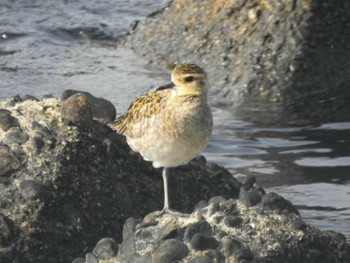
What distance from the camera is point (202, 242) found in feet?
21.5

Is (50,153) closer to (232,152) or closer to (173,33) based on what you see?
(232,152)

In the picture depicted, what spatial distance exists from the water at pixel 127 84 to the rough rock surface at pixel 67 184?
61.7 inches

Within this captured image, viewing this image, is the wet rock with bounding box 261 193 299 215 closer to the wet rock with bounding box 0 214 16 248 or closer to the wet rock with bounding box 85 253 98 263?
the wet rock with bounding box 85 253 98 263

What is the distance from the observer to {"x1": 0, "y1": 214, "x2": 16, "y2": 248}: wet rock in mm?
7227

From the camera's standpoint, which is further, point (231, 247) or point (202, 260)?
point (231, 247)

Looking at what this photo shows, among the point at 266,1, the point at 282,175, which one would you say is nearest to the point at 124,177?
the point at 282,175

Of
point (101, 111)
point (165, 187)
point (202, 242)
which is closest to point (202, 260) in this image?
point (202, 242)

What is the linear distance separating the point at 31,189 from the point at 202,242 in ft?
4.42

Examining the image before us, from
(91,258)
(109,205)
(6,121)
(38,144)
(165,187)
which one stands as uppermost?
(6,121)

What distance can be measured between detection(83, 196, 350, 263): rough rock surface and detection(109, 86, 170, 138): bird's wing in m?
0.84

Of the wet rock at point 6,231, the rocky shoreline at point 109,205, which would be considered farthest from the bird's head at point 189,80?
the wet rock at point 6,231

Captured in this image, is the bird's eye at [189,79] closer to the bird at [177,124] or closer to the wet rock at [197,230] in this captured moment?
the bird at [177,124]

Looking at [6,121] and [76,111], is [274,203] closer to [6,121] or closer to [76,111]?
[76,111]

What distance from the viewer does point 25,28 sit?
14727 mm
